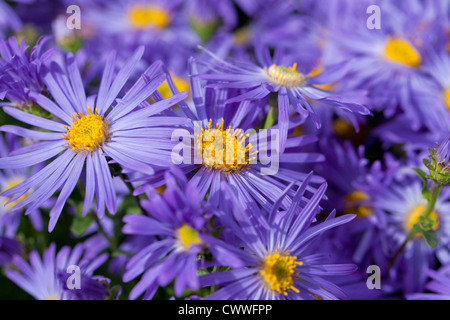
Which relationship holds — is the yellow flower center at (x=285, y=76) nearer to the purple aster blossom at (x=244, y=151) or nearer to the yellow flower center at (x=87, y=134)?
the purple aster blossom at (x=244, y=151)

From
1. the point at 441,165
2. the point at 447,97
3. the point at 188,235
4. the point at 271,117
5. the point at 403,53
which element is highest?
the point at 403,53

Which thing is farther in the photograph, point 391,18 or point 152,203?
point 391,18

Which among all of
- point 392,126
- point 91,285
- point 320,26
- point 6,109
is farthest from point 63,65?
point 320,26

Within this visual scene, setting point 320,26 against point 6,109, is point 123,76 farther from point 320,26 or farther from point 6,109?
point 320,26

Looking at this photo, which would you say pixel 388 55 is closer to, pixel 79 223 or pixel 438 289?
pixel 438 289

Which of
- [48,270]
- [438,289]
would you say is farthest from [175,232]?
[438,289]

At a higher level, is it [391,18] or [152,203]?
[391,18]
